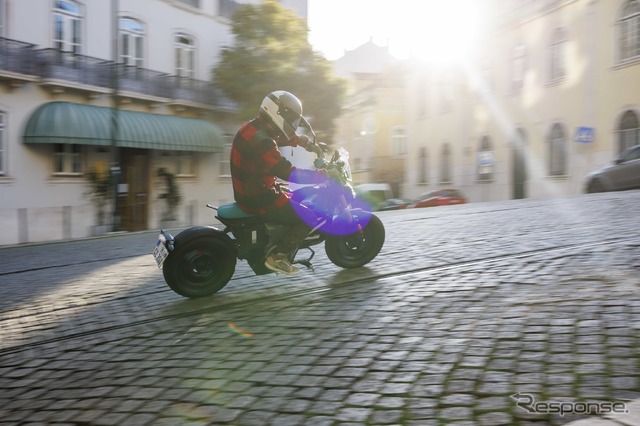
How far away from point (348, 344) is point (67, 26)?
66.6 feet

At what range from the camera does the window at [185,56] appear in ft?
86.1

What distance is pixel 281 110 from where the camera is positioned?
20.1 ft

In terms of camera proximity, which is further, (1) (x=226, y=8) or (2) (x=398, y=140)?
(2) (x=398, y=140)

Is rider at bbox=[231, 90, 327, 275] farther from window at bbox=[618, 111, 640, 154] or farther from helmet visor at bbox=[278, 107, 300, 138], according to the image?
window at bbox=[618, 111, 640, 154]

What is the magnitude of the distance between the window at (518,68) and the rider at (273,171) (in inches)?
1053

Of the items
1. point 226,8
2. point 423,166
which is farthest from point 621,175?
point 423,166

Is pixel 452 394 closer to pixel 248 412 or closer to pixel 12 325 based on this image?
pixel 248 412

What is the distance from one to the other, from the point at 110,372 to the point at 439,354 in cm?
215

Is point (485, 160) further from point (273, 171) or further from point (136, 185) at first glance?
point (273, 171)

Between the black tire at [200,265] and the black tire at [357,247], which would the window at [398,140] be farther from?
the black tire at [200,265]

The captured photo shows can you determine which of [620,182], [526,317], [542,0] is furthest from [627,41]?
[526,317]

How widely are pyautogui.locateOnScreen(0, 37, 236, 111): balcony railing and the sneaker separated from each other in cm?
1513

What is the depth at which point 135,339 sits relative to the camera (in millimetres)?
5043

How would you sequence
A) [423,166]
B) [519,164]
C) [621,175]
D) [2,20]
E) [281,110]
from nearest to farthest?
[281,110], [621,175], [2,20], [519,164], [423,166]
